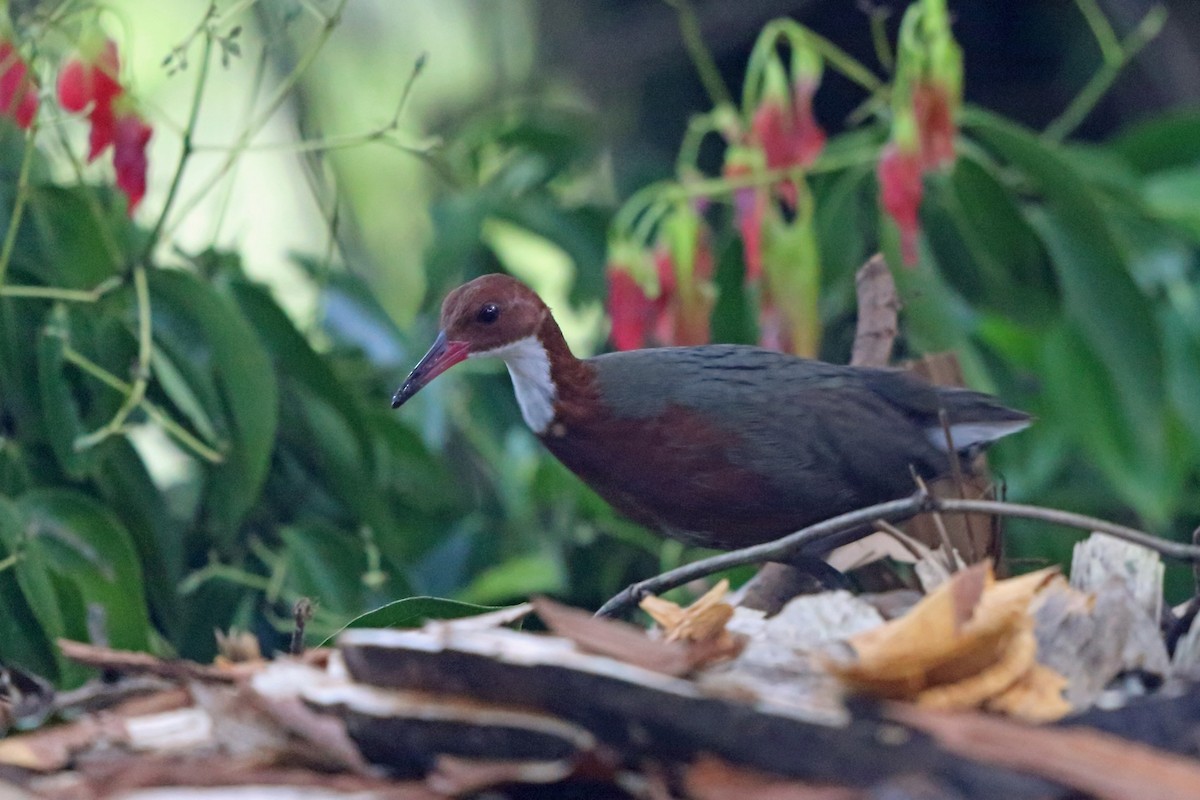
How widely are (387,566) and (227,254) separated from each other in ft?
1.65

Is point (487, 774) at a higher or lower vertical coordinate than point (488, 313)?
lower

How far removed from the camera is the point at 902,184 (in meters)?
1.97

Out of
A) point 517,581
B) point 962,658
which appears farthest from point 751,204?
point 962,658

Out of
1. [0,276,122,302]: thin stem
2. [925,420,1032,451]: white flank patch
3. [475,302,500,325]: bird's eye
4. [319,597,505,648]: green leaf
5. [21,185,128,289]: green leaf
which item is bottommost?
[925,420,1032,451]: white flank patch

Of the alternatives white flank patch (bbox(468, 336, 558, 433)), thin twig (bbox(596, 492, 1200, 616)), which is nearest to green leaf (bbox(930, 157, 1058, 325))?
white flank patch (bbox(468, 336, 558, 433))

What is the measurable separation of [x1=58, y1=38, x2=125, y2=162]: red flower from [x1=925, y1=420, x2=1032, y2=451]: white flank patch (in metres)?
1.06

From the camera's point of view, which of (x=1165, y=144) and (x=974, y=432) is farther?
(x=1165, y=144)

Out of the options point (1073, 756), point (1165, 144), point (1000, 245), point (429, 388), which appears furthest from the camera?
point (1165, 144)

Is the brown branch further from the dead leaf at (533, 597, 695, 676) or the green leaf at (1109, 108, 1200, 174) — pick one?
the green leaf at (1109, 108, 1200, 174)

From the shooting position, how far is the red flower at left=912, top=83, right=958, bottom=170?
1958 millimetres

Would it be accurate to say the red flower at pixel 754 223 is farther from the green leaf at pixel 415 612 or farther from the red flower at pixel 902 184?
the green leaf at pixel 415 612

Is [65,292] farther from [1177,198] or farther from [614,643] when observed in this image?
[1177,198]

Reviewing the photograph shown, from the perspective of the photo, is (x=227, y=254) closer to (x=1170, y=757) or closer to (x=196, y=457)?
(x=196, y=457)

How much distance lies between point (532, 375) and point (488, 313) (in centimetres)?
10
